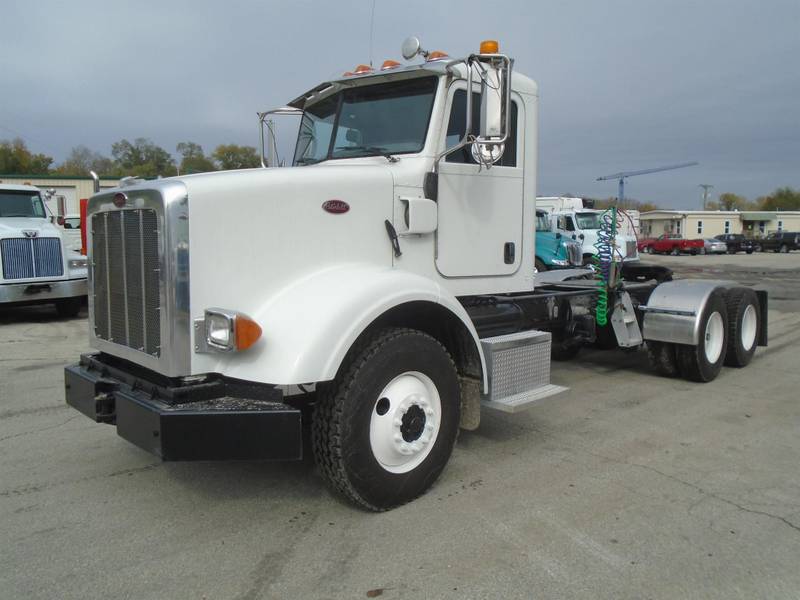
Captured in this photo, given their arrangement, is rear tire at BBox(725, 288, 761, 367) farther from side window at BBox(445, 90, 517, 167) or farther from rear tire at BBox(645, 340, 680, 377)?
side window at BBox(445, 90, 517, 167)

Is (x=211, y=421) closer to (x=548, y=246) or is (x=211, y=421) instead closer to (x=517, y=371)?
(x=517, y=371)

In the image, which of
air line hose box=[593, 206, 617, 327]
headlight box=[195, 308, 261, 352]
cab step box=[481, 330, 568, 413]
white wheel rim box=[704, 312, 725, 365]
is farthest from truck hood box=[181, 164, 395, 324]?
white wheel rim box=[704, 312, 725, 365]

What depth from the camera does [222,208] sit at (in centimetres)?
329

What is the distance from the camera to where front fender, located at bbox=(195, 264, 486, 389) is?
3078 millimetres

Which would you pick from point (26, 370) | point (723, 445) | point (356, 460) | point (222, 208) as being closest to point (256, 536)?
point (356, 460)

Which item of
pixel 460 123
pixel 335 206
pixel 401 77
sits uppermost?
pixel 401 77

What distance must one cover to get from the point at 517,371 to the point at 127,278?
8.20 ft

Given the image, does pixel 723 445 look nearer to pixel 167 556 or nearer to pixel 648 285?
pixel 648 285

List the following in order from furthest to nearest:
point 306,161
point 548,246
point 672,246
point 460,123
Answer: point 672,246 < point 548,246 < point 306,161 < point 460,123

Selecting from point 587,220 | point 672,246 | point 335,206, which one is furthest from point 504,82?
point 672,246

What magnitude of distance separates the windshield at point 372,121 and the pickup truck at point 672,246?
4503 centimetres

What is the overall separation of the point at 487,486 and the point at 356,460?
1.05 m

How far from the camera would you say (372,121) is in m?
4.43

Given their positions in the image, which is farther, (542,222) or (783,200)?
(783,200)
